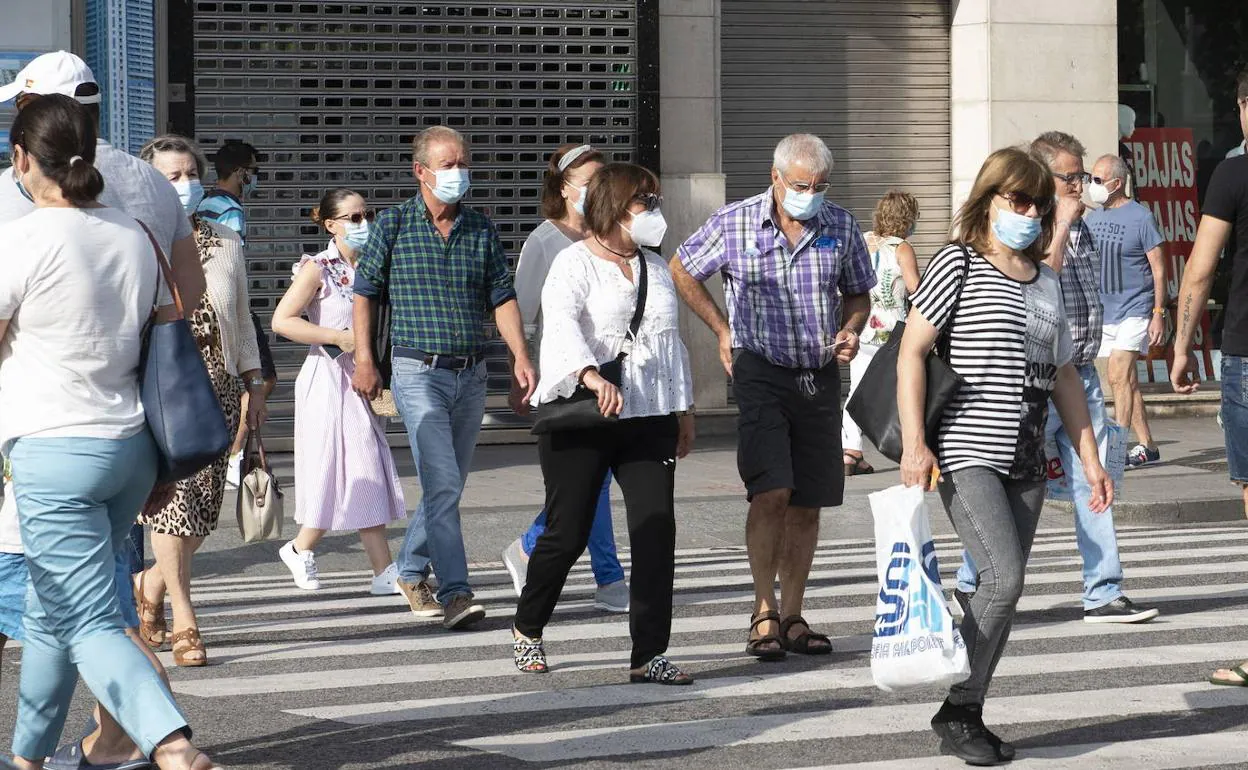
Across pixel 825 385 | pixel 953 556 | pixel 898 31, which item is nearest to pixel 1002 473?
pixel 825 385

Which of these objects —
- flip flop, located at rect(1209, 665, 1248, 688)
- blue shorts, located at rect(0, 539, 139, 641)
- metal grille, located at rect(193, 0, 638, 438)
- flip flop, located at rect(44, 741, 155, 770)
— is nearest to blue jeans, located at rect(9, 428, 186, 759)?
blue shorts, located at rect(0, 539, 139, 641)

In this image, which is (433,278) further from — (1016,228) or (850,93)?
(850,93)

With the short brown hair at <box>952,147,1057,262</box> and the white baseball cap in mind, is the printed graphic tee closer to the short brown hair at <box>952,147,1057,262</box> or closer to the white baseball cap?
the short brown hair at <box>952,147,1057,262</box>

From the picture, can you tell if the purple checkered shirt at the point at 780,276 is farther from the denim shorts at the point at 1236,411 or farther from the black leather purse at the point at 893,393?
the denim shorts at the point at 1236,411

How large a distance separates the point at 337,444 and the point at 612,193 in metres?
2.56

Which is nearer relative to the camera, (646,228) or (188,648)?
(646,228)

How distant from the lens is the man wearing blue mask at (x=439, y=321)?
8055 millimetres

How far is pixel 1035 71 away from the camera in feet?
56.3

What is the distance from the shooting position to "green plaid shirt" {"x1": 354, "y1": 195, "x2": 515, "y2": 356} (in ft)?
26.6

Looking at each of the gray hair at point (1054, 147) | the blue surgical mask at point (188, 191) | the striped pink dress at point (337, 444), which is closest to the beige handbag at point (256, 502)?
the striped pink dress at point (337, 444)

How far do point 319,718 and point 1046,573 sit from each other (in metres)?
4.39

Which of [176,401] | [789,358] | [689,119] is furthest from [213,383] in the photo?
[689,119]

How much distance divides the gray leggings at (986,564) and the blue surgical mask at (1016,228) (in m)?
0.65

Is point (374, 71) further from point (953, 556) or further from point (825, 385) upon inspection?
point (825, 385)
